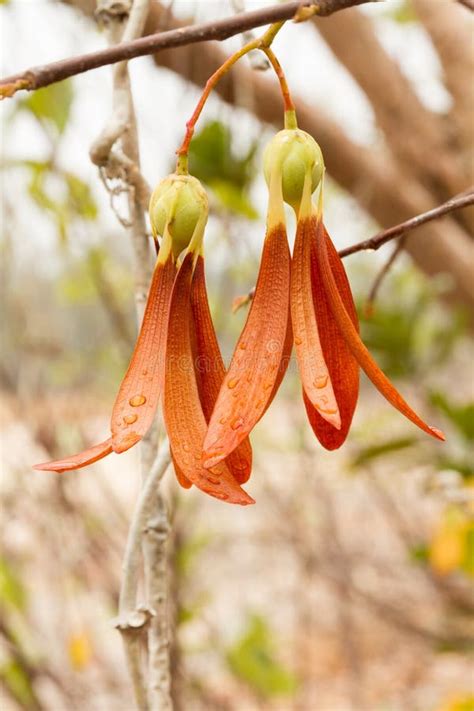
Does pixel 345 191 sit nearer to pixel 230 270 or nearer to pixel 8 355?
pixel 230 270

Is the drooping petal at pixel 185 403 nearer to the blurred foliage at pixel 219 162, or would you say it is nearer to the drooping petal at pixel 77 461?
the drooping petal at pixel 77 461

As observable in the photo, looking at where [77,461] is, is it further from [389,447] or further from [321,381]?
[389,447]

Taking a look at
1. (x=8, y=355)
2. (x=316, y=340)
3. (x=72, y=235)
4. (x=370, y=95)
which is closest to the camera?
(x=316, y=340)

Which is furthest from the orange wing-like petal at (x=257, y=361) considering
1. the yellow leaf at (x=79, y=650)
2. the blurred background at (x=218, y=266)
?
the yellow leaf at (x=79, y=650)

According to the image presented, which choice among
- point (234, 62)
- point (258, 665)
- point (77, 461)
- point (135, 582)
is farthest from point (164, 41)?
point (258, 665)

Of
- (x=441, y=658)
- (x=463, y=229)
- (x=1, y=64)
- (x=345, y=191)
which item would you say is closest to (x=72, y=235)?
(x=1, y=64)

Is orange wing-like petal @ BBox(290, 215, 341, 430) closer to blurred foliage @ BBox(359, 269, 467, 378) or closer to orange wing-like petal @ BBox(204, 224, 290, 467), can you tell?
orange wing-like petal @ BBox(204, 224, 290, 467)
